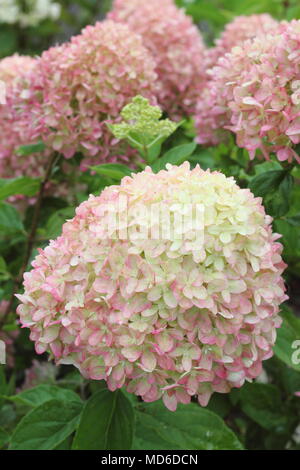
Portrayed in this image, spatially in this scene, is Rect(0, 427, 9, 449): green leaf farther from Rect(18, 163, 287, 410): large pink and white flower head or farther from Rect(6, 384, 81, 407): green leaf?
Rect(18, 163, 287, 410): large pink and white flower head

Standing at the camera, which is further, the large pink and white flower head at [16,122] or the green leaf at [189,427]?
the large pink and white flower head at [16,122]

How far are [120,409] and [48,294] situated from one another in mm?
263

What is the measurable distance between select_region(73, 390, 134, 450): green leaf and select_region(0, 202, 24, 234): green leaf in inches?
22.5

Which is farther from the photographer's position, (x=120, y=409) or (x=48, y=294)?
(x=120, y=409)

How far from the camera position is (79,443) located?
1087 millimetres

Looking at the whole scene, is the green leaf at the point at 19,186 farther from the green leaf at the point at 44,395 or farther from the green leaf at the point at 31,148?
the green leaf at the point at 44,395

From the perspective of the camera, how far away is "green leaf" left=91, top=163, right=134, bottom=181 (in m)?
1.24

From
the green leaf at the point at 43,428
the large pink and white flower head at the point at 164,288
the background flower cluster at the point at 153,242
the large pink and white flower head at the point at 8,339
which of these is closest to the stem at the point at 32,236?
the background flower cluster at the point at 153,242

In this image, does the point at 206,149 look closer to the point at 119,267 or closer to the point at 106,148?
the point at 106,148

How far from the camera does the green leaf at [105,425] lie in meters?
1.09

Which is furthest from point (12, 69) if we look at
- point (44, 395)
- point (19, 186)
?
point (44, 395)

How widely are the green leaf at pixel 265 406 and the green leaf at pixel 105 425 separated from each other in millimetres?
510

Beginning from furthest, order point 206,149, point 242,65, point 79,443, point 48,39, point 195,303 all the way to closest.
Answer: point 48,39, point 206,149, point 242,65, point 79,443, point 195,303

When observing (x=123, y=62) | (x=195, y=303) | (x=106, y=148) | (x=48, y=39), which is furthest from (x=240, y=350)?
(x=48, y=39)
